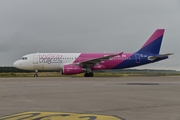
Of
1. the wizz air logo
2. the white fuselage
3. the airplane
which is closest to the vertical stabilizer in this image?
the airplane

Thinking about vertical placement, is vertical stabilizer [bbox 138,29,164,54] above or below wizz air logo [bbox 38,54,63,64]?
above

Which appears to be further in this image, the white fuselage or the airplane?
the white fuselage

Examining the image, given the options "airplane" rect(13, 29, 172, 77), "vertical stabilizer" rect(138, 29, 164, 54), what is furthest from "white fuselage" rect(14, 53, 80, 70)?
"vertical stabilizer" rect(138, 29, 164, 54)

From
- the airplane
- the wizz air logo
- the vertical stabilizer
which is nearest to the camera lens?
the airplane

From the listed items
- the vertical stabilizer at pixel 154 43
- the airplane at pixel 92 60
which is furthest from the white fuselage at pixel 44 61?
the vertical stabilizer at pixel 154 43

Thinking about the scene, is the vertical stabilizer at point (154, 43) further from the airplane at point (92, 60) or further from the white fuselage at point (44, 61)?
the white fuselage at point (44, 61)

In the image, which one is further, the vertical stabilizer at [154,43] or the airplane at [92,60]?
the vertical stabilizer at [154,43]

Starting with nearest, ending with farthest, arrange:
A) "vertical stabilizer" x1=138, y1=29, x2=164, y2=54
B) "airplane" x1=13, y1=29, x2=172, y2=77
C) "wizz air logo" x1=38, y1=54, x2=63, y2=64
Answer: "airplane" x1=13, y1=29, x2=172, y2=77
"wizz air logo" x1=38, y1=54, x2=63, y2=64
"vertical stabilizer" x1=138, y1=29, x2=164, y2=54

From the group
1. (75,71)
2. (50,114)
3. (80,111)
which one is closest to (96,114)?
(80,111)

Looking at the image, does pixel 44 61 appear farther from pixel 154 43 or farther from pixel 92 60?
pixel 154 43

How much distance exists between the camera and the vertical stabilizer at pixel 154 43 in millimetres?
32438

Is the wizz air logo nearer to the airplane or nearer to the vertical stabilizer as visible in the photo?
the airplane

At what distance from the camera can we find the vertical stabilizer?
32.4m

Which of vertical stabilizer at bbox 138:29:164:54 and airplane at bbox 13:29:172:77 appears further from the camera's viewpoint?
vertical stabilizer at bbox 138:29:164:54
